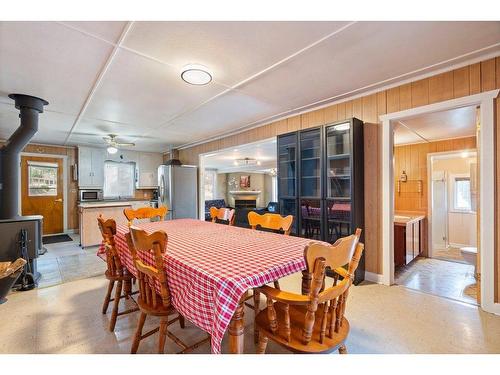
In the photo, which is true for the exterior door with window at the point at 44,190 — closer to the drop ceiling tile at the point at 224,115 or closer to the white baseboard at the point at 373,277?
→ the drop ceiling tile at the point at 224,115

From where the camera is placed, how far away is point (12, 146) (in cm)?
287

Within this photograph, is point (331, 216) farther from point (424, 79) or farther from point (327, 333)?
point (327, 333)

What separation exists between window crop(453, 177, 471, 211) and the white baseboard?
359cm

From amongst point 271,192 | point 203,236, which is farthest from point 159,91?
point 271,192

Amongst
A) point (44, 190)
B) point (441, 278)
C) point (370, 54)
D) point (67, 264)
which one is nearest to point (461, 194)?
point (441, 278)

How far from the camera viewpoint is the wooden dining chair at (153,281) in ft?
4.11

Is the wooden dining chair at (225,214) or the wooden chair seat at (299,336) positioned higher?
the wooden dining chair at (225,214)

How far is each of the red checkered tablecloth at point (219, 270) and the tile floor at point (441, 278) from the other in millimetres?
2008

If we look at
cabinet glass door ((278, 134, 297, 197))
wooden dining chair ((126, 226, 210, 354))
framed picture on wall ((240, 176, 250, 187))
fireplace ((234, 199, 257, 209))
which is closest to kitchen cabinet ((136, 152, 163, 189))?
fireplace ((234, 199, 257, 209))

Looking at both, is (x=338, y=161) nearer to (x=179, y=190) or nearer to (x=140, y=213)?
(x=140, y=213)

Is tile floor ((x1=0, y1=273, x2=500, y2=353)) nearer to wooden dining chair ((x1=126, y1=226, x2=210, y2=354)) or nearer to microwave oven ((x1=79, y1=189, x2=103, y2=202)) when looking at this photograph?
wooden dining chair ((x1=126, y1=226, x2=210, y2=354))

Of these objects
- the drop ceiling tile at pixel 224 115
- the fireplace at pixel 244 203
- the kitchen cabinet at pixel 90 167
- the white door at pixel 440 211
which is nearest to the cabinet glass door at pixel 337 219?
the drop ceiling tile at pixel 224 115

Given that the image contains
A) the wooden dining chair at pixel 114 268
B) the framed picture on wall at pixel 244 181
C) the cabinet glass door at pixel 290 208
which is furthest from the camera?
the framed picture on wall at pixel 244 181

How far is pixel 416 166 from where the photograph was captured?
4.55 meters
